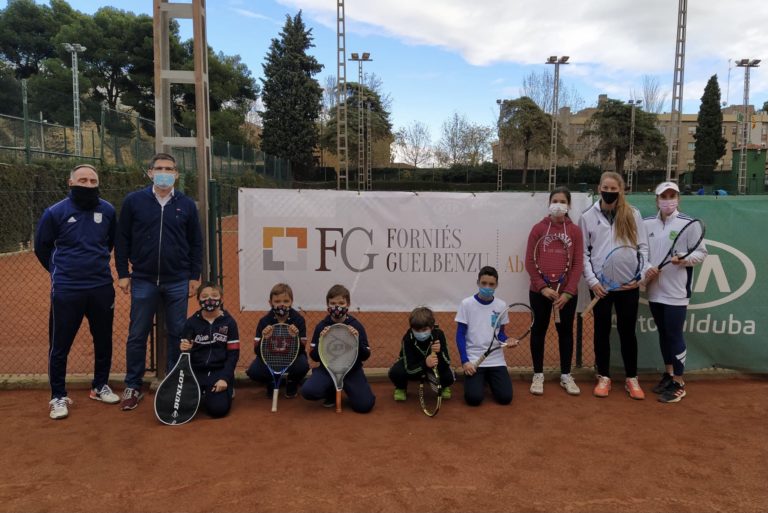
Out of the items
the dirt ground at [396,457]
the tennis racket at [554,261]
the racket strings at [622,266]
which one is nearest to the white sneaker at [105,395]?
the dirt ground at [396,457]

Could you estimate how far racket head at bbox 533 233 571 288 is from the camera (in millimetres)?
4848

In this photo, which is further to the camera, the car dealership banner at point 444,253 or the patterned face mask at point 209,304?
the car dealership banner at point 444,253

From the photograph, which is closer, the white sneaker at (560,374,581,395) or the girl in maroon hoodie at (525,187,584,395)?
the girl in maroon hoodie at (525,187,584,395)

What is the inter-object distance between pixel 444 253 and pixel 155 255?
268 centimetres

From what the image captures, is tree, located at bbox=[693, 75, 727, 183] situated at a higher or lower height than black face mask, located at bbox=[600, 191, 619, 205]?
higher

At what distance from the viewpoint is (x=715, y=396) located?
4.93 meters

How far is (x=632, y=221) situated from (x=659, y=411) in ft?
5.40

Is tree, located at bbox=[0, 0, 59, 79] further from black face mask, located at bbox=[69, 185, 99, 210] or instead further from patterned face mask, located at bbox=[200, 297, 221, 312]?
patterned face mask, located at bbox=[200, 297, 221, 312]

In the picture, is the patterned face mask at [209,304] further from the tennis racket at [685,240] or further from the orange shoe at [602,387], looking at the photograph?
the tennis racket at [685,240]

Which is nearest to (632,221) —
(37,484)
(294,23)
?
(37,484)

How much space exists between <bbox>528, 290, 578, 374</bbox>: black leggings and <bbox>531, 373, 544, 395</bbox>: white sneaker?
5 cm

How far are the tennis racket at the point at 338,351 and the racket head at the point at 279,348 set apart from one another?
Result: 0.84 feet

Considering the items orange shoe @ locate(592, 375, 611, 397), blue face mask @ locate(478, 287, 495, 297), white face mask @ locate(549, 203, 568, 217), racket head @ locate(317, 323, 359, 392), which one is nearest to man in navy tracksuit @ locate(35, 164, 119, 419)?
racket head @ locate(317, 323, 359, 392)

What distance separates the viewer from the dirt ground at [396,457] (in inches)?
125
